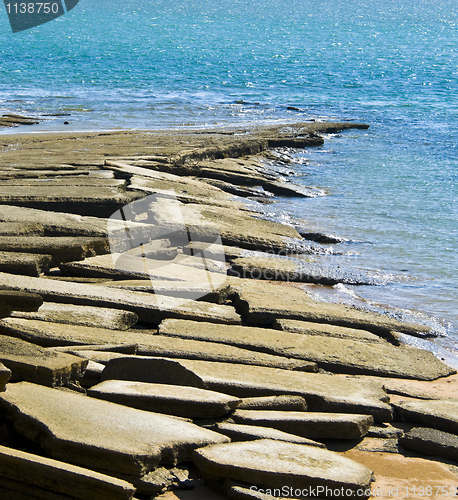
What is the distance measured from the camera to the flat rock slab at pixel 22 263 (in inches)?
149

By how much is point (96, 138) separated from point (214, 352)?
8.72m

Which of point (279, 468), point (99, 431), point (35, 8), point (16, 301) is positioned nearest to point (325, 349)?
point (279, 468)

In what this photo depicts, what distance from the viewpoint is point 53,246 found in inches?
166

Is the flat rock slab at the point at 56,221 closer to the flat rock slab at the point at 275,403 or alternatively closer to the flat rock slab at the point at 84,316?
the flat rock slab at the point at 84,316

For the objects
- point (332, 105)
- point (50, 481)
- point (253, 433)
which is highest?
point (332, 105)

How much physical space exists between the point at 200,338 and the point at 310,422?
0.96 metres

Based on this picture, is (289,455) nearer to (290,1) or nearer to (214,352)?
(214,352)

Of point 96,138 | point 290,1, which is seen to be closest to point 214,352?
point 96,138

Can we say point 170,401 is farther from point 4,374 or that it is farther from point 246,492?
point 4,374

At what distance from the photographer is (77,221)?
493cm

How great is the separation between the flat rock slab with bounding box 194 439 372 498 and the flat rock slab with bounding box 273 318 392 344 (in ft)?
4.90

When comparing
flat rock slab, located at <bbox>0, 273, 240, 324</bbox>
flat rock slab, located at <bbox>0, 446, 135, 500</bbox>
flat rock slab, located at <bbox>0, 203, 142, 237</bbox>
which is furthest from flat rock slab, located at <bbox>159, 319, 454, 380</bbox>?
flat rock slab, located at <bbox>0, 203, 142, 237</bbox>

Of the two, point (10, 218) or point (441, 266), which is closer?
point (10, 218)

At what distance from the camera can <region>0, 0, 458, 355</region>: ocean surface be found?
21.6 ft
